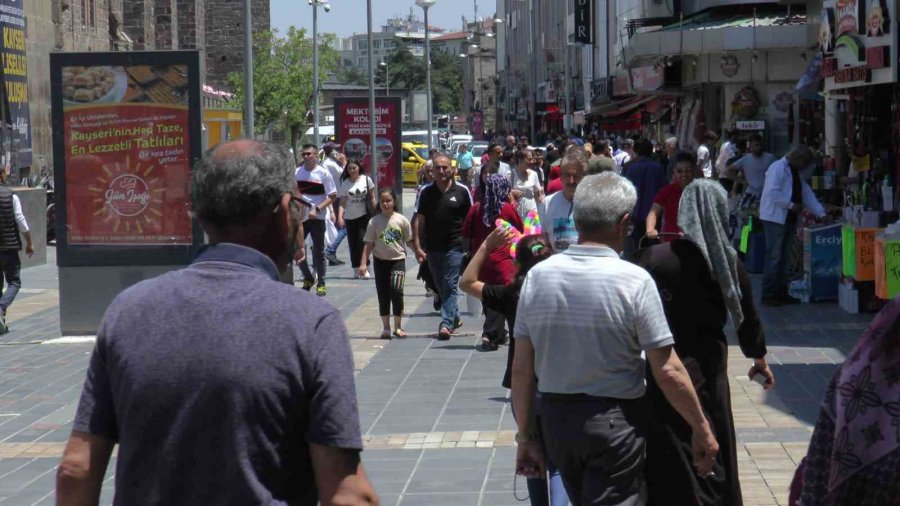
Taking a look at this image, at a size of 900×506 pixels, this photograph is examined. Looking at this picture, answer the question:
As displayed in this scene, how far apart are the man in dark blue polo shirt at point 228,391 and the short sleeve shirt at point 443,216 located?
992 centimetres

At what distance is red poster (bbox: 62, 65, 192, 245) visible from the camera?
484 inches

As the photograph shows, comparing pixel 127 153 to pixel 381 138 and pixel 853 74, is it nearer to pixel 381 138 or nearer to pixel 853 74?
pixel 853 74

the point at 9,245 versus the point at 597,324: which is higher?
the point at 597,324

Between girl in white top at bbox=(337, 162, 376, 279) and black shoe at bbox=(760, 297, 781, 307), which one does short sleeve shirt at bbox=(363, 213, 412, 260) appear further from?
girl in white top at bbox=(337, 162, 376, 279)

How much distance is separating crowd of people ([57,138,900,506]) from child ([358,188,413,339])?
390 cm

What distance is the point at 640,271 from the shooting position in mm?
4516

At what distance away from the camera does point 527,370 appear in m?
4.78

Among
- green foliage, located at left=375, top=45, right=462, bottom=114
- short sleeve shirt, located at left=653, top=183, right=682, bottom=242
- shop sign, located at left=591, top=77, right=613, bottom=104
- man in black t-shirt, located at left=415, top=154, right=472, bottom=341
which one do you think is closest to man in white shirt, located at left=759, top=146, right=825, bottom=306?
short sleeve shirt, located at left=653, top=183, right=682, bottom=242

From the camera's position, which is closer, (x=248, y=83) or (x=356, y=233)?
(x=248, y=83)

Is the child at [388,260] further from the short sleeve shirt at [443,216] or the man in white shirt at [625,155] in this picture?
the man in white shirt at [625,155]

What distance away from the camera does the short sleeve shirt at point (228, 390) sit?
2.74 meters

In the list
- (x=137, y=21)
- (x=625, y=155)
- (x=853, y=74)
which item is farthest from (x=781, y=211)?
(x=137, y=21)

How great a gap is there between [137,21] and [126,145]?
4163 cm

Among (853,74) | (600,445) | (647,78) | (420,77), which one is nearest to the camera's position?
(600,445)
